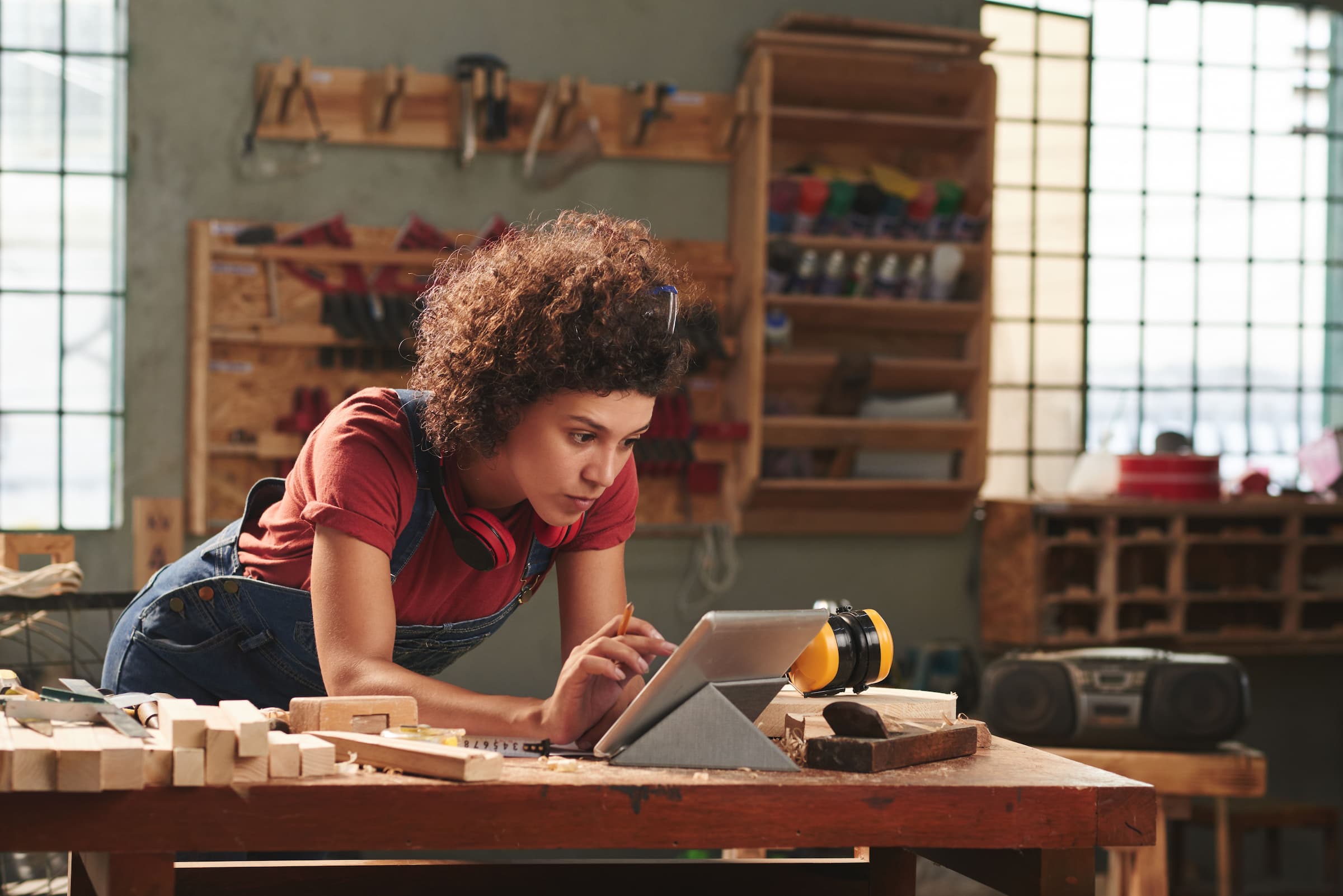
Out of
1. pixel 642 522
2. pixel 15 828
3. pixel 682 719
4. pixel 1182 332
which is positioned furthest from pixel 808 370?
pixel 15 828

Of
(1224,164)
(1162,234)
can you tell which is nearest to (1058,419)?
(1162,234)

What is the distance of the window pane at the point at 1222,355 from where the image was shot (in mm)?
5188

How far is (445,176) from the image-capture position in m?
4.32

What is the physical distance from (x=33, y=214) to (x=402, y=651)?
3.22 metres

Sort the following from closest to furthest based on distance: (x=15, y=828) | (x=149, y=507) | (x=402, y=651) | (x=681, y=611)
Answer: (x=15, y=828)
(x=402, y=651)
(x=149, y=507)
(x=681, y=611)

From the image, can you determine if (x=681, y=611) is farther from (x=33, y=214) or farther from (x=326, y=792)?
(x=326, y=792)

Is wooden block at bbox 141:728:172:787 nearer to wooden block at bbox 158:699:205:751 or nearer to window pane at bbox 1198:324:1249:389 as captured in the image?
wooden block at bbox 158:699:205:751

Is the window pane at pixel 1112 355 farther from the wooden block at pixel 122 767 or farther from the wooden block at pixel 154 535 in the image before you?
the wooden block at pixel 122 767

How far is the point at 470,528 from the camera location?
154 cm

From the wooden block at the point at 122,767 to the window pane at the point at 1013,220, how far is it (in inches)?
173

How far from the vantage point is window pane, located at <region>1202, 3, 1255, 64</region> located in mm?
5242

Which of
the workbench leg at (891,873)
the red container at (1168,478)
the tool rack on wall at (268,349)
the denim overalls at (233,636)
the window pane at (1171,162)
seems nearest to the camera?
the workbench leg at (891,873)

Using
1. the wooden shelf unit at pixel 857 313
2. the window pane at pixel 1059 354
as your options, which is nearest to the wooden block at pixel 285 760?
the wooden shelf unit at pixel 857 313

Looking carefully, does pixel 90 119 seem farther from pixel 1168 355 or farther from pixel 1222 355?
pixel 1222 355
